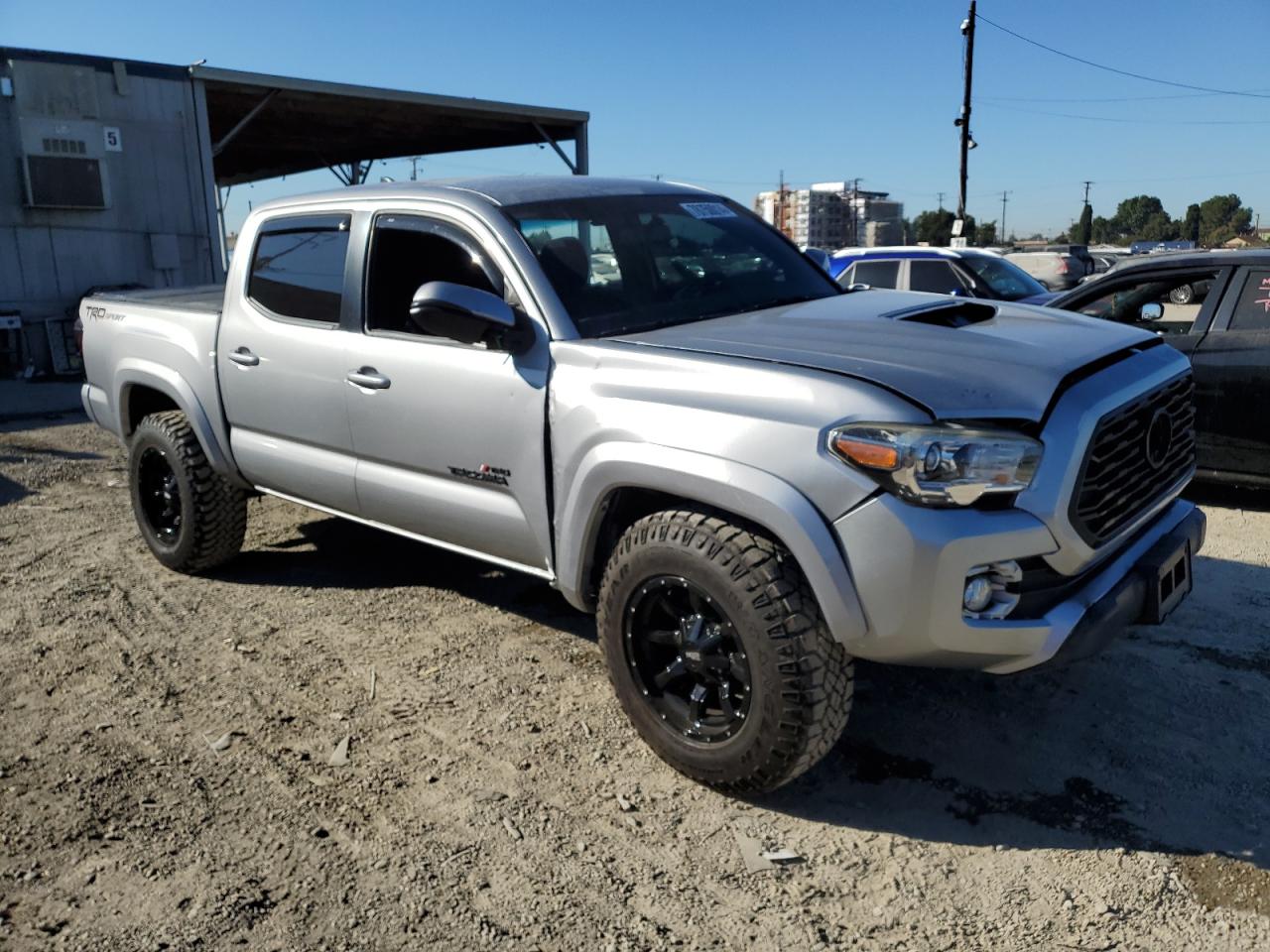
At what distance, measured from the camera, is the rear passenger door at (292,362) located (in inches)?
168

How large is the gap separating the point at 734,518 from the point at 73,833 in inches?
84.4

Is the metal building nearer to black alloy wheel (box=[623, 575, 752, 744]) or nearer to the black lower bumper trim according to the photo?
black alloy wheel (box=[623, 575, 752, 744])

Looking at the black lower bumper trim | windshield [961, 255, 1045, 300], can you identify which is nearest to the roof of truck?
the black lower bumper trim

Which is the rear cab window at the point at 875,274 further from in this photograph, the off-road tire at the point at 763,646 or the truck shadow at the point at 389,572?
the off-road tire at the point at 763,646

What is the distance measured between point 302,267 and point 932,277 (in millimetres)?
8591

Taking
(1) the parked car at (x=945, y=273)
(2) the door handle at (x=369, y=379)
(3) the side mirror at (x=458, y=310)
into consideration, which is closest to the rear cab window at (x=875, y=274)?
(1) the parked car at (x=945, y=273)

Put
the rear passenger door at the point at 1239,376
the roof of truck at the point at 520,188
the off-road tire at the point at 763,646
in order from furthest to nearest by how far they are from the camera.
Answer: the rear passenger door at the point at 1239,376, the roof of truck at the point at 520,188, the off-road tire at the point at 763,646

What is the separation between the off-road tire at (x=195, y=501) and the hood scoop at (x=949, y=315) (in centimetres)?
336

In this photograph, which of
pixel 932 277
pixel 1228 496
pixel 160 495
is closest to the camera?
pixel 160 495

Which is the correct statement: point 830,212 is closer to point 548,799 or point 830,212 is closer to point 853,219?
point 853,219

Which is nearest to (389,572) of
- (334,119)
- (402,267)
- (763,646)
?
(402,267)

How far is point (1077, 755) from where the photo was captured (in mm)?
3377

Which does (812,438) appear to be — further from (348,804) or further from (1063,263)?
(1063,263)

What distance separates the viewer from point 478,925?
2.62 m
